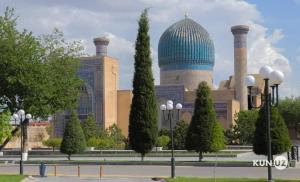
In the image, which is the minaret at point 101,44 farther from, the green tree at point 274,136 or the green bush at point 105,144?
the green tree at point 274,136

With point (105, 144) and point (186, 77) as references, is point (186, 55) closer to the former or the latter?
point (186, 77)

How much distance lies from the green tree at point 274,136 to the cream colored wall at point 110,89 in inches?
1828

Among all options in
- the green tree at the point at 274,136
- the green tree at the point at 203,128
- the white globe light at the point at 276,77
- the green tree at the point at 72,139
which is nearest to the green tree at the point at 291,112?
the green tree at the point at 72,139

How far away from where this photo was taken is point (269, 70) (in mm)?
14039

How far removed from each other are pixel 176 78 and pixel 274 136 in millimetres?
56460

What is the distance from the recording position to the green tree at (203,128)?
107 feet

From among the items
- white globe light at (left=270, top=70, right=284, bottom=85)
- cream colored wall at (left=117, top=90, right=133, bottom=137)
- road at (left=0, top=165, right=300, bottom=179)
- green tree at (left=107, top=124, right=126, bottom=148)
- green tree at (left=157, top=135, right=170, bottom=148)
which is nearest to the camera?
white globe light at (left=270, top=70, right=284, bottom=85)

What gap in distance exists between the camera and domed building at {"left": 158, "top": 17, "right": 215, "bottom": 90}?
8306 centimetres

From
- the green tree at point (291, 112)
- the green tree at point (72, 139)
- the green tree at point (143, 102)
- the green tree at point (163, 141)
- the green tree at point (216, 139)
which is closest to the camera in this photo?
the green tree at point (143, 102)

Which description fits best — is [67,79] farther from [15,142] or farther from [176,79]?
[176,79]

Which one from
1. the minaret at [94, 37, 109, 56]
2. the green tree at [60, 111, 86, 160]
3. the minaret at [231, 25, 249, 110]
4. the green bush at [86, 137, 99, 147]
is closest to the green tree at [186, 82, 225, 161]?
the green tree at [60, 111, 86, 160]

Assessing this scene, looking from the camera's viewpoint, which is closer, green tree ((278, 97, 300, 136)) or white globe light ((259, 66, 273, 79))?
white globe light ((259, 66, 273, 79))

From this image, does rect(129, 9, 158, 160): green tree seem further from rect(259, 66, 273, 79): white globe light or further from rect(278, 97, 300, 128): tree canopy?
rect(278, 97, 300, 128): tree canopy

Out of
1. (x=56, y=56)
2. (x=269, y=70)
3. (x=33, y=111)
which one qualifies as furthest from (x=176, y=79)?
(x=269, y=70)
